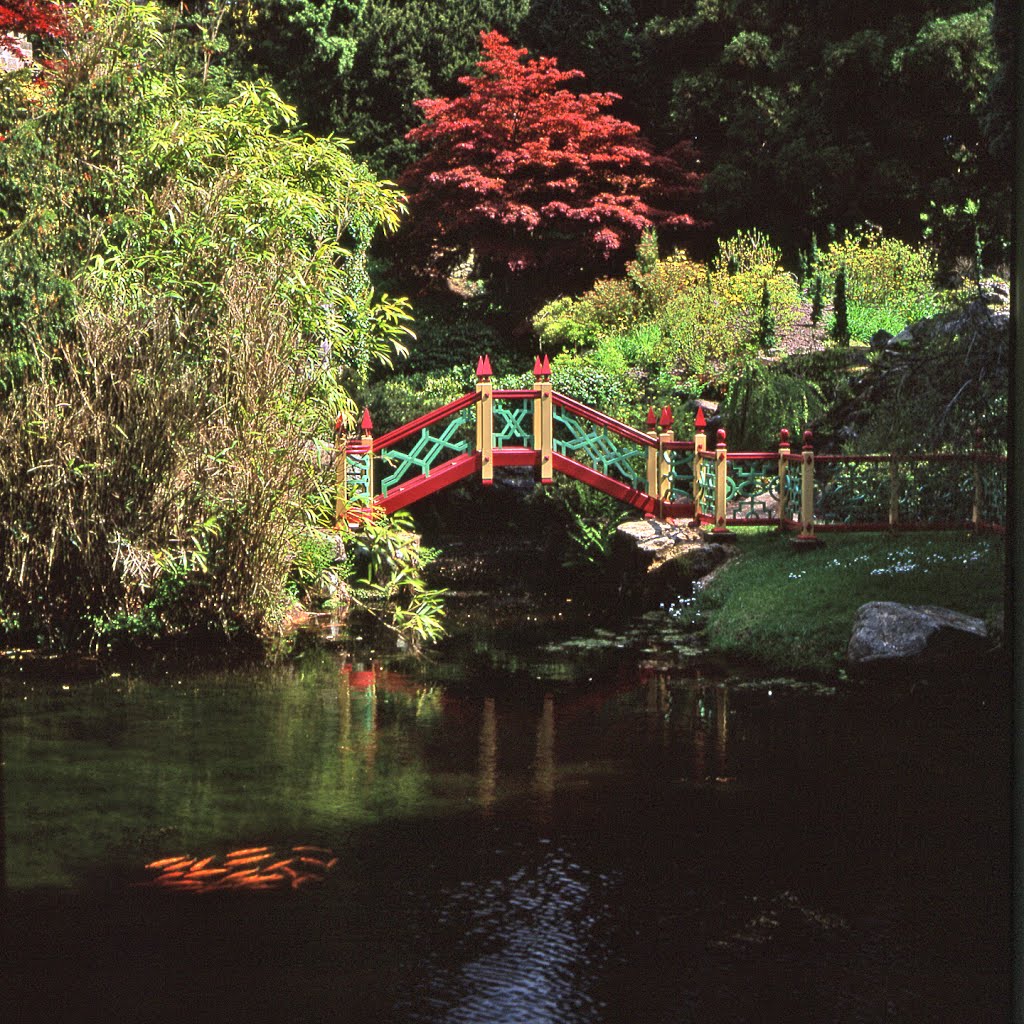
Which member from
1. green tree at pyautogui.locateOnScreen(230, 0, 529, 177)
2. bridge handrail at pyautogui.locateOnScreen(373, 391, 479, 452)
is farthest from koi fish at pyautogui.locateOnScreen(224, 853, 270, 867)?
green tree at pyautogui.locateOnScreen(230, 0, 529, 177)

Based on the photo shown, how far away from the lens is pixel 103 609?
11.5m

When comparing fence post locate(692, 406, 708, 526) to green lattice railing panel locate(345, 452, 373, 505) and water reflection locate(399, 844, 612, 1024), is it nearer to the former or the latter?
green lattice railing panel locate(345, 452, 373, 505)

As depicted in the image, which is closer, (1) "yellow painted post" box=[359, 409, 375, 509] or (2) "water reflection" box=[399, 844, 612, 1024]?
(2) "water reflection" box=[399, 844, 612, 1024]

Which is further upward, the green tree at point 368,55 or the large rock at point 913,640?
the green tree at point 368,55

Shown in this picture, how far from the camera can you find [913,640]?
1026 cm

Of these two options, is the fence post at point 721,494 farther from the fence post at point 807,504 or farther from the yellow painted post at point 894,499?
the yellow painted post at point 894,499

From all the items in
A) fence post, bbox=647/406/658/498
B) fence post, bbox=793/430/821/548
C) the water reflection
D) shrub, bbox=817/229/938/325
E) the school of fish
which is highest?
shrub, bbox=817/229/938/325

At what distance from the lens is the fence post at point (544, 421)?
15.3 meters

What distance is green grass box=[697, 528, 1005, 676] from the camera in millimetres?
11180

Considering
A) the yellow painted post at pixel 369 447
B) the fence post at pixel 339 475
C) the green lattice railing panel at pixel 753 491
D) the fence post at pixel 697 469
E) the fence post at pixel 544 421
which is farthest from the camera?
the fence post at pixel 697 469

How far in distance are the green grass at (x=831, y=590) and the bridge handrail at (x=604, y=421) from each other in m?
2.19

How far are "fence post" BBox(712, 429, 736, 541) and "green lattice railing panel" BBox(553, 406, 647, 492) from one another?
1.23m

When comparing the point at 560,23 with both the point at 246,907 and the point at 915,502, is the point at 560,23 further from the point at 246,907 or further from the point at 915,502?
the point at 246,907

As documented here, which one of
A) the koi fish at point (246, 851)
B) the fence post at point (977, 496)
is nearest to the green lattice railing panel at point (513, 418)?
the fence post at point (977, 496)
